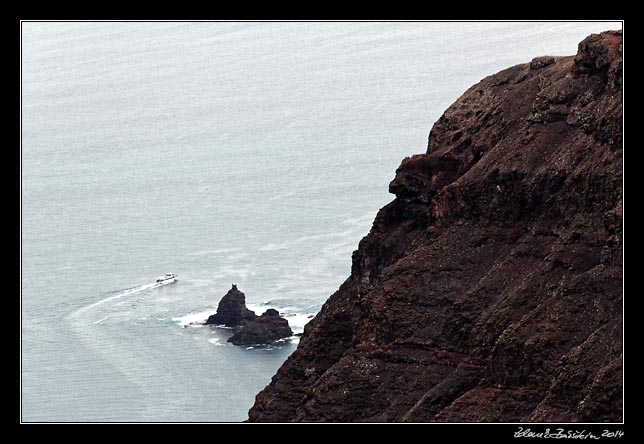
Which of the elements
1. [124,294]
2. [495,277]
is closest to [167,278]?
[124,294]

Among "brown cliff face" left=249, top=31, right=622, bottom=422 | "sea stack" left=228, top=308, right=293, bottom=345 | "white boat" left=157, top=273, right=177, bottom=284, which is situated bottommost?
"sea stack" left=228, top=308, right=293, bottom=345

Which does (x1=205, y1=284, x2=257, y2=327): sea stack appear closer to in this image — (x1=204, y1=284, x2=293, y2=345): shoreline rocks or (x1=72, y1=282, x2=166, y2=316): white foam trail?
(x1=204, y1=284, x2=293, y2=345): shoreline rocks

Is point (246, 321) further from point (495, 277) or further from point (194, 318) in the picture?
point (495, 277)

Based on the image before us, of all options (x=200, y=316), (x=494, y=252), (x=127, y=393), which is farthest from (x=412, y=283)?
(x=200, y=316)

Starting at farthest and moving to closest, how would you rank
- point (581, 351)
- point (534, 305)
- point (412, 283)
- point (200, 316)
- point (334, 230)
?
point (334, 230) < point (200, 316) < point (412, 283) < point (534, 305) < point (581, 351)

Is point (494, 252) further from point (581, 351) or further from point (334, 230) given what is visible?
point (334, 230)

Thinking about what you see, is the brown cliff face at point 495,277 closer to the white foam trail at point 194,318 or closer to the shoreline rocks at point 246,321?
the shoreline rocks at point 246,321

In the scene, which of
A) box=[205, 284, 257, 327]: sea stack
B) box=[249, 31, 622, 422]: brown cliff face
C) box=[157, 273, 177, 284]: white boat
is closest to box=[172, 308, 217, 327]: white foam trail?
box=[205, 284, 257, 327]: sea stack
